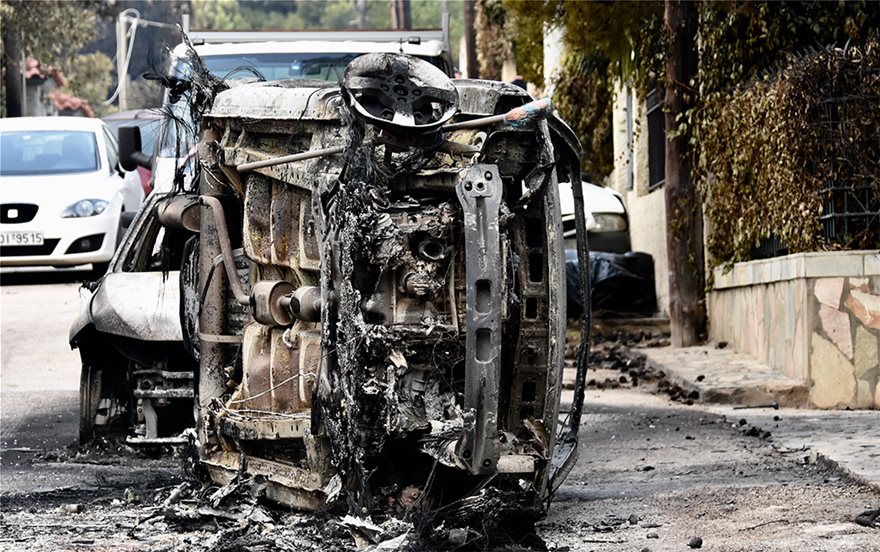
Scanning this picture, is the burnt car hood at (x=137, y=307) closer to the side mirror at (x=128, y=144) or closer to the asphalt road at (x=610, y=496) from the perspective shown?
the asphalt road at (x=610, y=496)

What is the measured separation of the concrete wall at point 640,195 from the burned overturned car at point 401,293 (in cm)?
929

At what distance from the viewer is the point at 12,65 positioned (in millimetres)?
29625

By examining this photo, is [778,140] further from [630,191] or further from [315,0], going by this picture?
[315,0]

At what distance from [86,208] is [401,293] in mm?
12509

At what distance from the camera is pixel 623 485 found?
8.01 m

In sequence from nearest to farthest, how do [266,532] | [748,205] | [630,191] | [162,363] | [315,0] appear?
[266,532] → [162,363] → [748,205] → [630,191] → [315,0]

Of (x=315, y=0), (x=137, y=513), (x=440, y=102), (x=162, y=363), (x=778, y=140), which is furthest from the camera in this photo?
(x=315, y=0)

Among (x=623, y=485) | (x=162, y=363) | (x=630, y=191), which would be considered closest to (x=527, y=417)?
(x=623, y=485)

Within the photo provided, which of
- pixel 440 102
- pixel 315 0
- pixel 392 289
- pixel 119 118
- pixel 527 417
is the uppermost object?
pixel 315 0

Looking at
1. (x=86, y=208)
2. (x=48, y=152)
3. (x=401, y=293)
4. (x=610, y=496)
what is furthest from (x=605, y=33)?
(x=401, y=293)

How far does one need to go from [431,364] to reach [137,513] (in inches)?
79.9

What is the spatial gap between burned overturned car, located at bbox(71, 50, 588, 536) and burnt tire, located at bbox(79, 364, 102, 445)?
8.43 feet

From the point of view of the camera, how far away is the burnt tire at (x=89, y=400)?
947cm

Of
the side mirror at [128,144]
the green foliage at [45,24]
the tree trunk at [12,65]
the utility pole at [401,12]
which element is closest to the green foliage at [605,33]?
the side mirror at [128,144]
